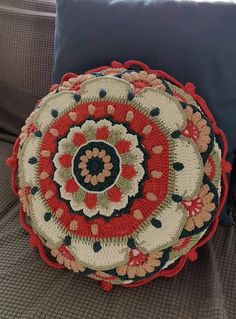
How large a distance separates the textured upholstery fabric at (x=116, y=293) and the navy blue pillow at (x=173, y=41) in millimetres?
228

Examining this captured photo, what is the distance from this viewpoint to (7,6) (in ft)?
3.25

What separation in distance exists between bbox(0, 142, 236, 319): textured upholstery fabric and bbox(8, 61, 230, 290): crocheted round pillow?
0.03m

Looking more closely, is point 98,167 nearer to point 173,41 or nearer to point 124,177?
point 124,177

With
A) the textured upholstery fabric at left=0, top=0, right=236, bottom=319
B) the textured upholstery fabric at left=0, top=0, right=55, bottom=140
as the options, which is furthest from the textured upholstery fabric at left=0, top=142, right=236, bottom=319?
the textured upholstery fabric at left=0, top=0, right=55, bottom=140

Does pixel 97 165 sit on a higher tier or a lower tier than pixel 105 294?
higher

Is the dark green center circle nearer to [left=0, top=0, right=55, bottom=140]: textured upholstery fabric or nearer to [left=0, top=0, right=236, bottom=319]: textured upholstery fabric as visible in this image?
[left=0, top=0, right=236, bottom=319]: textured upholstery fabric

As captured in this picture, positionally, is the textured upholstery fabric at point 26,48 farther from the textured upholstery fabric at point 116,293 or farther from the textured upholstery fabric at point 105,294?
the textured upholstery fabric at point 116,293

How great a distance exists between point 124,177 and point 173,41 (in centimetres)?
26

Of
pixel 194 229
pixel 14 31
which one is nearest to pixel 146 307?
pixel 194 229

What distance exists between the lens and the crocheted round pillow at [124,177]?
64 centimetres

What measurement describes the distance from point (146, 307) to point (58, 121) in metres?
0.34

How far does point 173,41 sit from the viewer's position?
28.9 inches

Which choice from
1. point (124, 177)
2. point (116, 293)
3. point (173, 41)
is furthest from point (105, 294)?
point (173, 41)

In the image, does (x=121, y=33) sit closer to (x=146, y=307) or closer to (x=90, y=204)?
(x=90, y=204)
